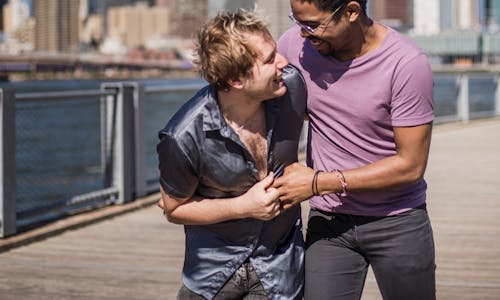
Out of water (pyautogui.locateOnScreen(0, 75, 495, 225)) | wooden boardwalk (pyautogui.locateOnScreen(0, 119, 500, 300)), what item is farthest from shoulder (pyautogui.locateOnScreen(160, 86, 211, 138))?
water (pyautogui.locateOnScreen(0, 75, 495, 225))

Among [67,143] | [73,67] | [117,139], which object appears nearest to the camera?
[117,139]

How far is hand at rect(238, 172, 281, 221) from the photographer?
2682 mm

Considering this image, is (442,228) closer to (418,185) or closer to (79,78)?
(418,185)

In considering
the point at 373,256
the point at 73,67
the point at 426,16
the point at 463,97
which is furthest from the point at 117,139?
the point at 426,16

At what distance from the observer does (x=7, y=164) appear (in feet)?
22.9

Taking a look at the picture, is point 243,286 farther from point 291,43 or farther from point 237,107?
point 291,43

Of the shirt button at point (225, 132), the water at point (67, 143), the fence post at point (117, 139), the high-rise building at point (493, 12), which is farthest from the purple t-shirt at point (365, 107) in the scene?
the high-rise building at point (493, 12)

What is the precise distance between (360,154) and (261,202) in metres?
0.45

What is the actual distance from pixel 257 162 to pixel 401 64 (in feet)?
1.74

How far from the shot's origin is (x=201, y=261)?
9.28 feet

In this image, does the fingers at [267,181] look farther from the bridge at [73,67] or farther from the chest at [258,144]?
the bridge at [73,67]

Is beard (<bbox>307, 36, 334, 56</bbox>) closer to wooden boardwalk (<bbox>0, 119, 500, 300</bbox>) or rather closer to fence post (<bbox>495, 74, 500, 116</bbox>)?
wooden boardwalk (<bbox>0, 119, 500, 300</bbox>)

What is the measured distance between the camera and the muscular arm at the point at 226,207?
269 centimetres

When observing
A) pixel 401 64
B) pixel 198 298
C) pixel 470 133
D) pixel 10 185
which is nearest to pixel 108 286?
pixel 10 185
